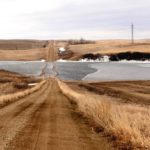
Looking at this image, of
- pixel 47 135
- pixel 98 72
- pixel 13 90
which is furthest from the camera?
pixel 98 72

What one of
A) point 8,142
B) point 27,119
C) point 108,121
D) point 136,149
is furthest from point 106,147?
point 27,119

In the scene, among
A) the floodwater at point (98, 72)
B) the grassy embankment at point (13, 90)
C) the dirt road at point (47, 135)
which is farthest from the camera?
the floodwater at point (98, 72)

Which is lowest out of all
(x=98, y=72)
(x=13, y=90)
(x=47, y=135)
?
(x=98, y=72)

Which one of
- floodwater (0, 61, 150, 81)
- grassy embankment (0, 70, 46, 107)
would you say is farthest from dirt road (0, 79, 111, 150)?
floodwater (0, 61, 150, 81)

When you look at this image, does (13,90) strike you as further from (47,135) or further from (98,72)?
(98,72)

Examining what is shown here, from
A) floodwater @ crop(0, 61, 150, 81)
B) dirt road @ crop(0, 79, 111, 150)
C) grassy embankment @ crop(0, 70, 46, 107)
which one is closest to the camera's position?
dirt road @ crop(0, 79, 111, 150)

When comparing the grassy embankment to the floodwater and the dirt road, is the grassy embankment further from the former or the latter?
the floodwater

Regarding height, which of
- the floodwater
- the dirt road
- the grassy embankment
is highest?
the dirt road

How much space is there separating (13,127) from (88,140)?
377 centimetres

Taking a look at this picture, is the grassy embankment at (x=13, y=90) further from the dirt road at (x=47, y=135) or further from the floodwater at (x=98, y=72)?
the floodwater at (x=98, y=72)

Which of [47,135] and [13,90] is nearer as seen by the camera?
[47,135]

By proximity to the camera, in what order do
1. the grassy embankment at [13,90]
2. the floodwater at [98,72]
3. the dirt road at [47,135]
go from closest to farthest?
the dirt road at [47,135] < the grassy embankment at [13,90] < the floodwater at [98,72]

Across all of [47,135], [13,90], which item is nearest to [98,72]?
[13,90]

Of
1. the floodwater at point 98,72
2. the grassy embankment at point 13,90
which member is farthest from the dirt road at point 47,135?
the floodwater at point 98,72
